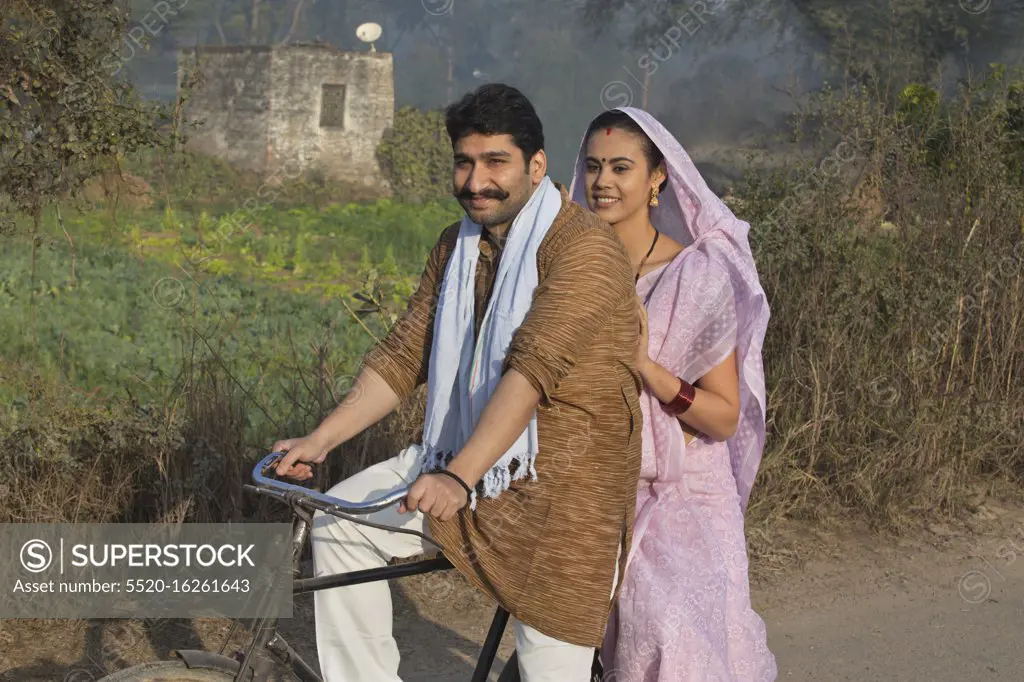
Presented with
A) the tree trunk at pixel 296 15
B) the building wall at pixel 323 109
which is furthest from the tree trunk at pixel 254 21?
the building wall at pixel 323 109

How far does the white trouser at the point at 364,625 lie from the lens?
263cm

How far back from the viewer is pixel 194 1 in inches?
1571

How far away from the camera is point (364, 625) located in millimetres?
2637

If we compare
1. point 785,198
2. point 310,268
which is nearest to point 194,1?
point 310,268

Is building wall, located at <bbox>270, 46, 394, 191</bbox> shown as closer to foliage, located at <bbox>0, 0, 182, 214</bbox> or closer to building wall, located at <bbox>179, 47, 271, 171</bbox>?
building wall, located at <bbox>179, 47, 271, 171</bbox>

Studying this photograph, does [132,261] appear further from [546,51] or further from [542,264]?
[546,51]

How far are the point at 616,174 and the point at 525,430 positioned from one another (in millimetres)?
1049

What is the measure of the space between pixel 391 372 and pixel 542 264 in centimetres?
55

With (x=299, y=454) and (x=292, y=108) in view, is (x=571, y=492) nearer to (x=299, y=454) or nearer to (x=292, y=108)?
(x=299, y=454)

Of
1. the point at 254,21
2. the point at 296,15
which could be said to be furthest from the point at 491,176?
the point at 296,15

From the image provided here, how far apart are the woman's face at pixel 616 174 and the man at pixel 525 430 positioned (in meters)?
0.63

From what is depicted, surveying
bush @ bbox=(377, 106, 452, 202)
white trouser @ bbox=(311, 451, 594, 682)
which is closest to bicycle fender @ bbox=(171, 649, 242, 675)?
white trouser @ bbox=(311, 451, 594, 682)

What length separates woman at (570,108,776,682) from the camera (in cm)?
308

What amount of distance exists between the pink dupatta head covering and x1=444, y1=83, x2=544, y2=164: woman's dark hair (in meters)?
0.77
